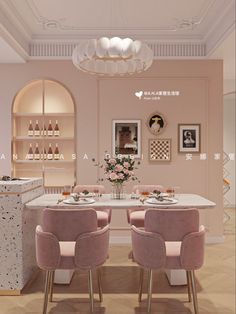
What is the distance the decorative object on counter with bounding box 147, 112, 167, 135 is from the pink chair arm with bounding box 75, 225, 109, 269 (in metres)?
2.86

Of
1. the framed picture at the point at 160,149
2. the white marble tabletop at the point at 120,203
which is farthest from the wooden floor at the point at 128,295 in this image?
the framed picture at the point at 160,149

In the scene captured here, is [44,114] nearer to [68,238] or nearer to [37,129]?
[37,129]

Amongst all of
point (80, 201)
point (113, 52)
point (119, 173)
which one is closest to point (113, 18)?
point (113, 52)

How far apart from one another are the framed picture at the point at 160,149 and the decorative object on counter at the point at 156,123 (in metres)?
0.15

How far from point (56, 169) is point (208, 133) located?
2.43 m

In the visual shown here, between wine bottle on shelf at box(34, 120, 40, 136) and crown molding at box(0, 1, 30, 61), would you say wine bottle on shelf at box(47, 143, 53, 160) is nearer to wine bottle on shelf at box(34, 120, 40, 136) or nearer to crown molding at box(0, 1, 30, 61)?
wine bottle on shelf at box(34, 120, 40, 136)

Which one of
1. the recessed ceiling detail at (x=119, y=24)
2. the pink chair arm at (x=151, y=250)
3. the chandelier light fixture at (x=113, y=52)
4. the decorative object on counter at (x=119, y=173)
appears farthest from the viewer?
the recessed ceiling detail at (x=119, y=24)

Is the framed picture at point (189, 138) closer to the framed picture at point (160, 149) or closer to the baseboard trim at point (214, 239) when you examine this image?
the framed picture at point (160, 149)

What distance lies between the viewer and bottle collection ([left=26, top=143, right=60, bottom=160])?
5.60 m

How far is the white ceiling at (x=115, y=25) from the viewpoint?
4.19 m

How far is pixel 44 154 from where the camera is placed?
18.4ft

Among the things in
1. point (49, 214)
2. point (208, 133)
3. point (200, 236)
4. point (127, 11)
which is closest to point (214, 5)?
point (127, 11)

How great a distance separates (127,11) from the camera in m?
4.42

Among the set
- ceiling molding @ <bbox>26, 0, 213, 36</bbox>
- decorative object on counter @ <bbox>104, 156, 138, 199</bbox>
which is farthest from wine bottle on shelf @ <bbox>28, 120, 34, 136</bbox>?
decorative object on counter @ <bbox>104, 156, 138, 199</bbox>
